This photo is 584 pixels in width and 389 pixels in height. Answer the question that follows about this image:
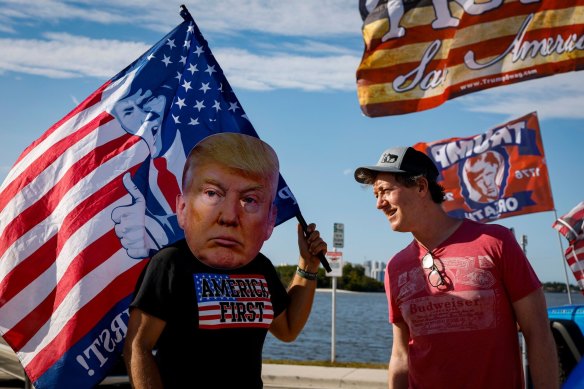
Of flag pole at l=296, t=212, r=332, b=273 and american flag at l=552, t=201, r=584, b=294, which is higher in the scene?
american flag at l=552, t=201, r=584, b=294

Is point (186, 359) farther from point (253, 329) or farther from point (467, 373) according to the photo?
point (467, 373)

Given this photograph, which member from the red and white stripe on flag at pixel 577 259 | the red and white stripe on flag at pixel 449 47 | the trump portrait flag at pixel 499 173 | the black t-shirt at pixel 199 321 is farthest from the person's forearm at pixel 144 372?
the trump portrait flag at pixel 499 173

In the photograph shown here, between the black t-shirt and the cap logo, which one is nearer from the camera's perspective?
the black t-shirt

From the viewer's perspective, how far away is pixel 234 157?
290 cm

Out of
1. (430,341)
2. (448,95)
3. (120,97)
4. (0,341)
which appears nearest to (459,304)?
(430,341)

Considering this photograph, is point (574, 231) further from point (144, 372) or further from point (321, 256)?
point (144, 372)

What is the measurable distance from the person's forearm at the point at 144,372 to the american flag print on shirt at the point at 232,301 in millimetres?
221

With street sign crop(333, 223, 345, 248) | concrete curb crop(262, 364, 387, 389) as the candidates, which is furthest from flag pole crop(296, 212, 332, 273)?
street sign crop(333, 223, 345, 248)

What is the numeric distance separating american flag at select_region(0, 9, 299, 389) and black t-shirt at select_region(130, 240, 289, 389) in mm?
874

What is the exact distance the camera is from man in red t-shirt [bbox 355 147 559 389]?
138 inches

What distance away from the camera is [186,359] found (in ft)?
9.20

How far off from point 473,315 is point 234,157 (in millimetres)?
1434

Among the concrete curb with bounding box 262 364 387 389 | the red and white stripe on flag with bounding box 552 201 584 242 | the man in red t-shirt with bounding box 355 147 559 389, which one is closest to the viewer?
the man in red t-shirt with bounding box 355 147 559 389

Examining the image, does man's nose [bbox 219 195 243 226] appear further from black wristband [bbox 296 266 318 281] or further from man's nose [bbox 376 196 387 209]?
man's nose [bbox 376 196 387 209]
